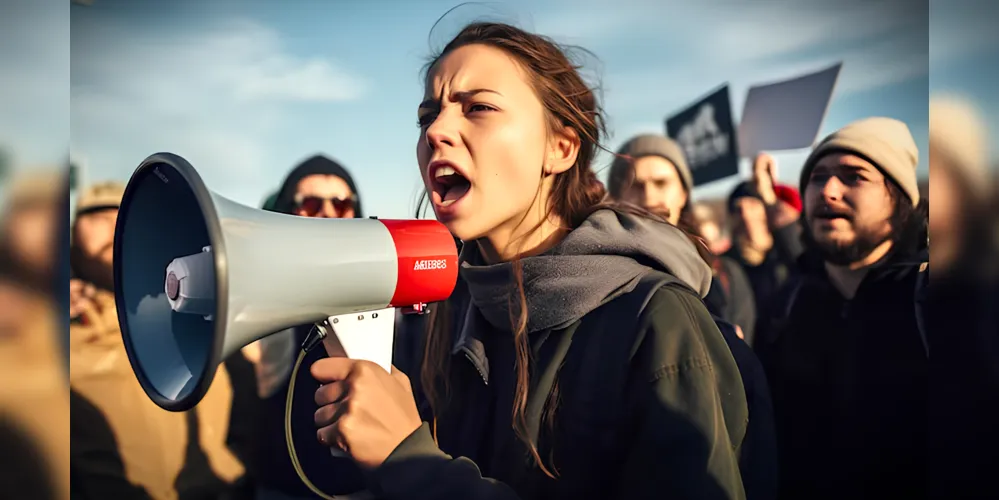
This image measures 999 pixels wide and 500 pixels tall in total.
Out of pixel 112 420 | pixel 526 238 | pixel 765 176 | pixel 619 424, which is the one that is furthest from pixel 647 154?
pixel 112 420

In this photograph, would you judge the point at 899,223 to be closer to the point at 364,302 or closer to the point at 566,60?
the point at 566,60

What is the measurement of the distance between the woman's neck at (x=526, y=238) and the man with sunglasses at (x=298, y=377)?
3.20 feet

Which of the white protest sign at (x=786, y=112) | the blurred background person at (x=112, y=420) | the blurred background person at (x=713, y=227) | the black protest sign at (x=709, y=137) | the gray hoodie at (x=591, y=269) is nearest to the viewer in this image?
the gray hoodie at (x=591, y=269)

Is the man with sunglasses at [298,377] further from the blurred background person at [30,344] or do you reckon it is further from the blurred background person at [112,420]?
the blurred background person at [30,344]

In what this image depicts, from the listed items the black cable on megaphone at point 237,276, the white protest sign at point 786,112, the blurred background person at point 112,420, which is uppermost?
the white protest sign at point 786,112

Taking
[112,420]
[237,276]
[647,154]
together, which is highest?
[647,154]

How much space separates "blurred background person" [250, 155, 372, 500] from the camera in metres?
2.77

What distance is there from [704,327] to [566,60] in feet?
2.73

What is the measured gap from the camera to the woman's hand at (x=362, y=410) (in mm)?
1336

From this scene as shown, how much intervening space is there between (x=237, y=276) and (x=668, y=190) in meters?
3.14

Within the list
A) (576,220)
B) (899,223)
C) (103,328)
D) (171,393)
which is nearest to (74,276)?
(103,328)

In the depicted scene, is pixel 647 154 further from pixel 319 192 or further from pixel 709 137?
pixel 319 192

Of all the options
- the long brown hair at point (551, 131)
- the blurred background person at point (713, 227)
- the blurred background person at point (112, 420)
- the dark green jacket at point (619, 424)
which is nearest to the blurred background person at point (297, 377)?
the blurred background person at point (112, 420)

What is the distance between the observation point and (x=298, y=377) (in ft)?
9.35
